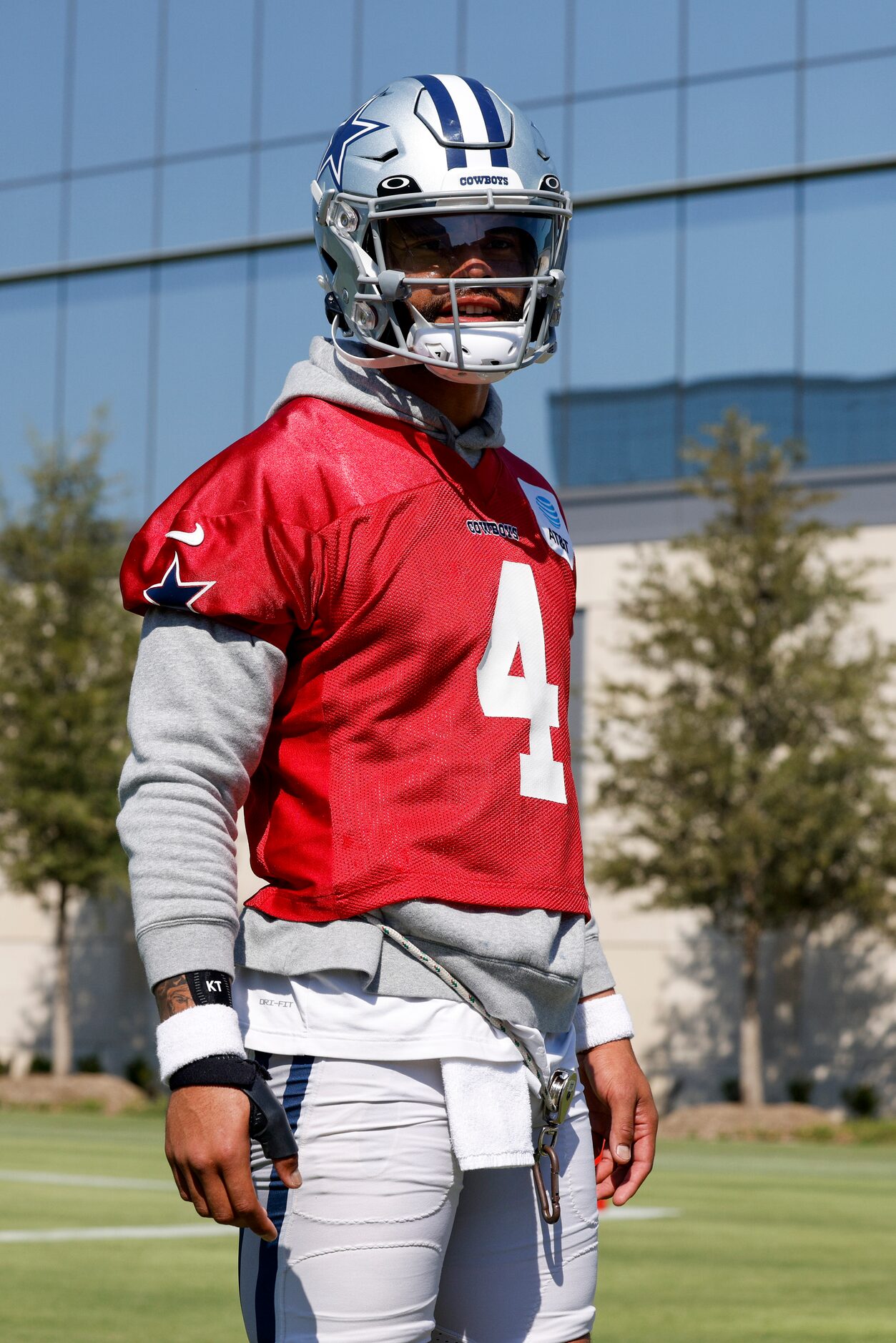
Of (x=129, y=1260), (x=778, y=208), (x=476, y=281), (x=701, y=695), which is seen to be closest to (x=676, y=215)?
(x=778, y=208)

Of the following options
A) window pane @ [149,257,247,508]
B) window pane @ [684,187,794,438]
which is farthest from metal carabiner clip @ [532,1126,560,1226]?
window pane @ [149,257,247,508]

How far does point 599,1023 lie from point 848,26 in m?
25.4

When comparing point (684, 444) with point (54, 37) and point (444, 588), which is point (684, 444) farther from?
point (444, 588)

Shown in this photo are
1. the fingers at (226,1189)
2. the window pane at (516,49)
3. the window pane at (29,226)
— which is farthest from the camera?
the window pane at (29,226)

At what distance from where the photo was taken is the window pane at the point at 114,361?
30.7 metres

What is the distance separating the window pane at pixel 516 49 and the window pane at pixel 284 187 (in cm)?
232

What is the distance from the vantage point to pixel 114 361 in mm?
31000

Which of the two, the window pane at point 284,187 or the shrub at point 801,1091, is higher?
the window pane at point 284,187

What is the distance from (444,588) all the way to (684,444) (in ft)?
77.5

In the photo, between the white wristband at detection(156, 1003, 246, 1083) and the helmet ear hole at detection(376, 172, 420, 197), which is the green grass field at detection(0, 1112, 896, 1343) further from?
the helmet ear hole at detection(376, 172, 420, 197)

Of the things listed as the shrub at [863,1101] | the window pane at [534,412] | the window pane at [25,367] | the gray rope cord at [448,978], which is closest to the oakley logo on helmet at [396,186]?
the gray rope cord at [448,978]

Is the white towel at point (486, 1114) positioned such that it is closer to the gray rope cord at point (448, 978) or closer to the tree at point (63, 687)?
the gray rope cord at point (448, 978)

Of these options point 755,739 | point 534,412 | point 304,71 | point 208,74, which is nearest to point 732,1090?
point 755,739

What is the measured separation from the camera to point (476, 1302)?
2807 mm
